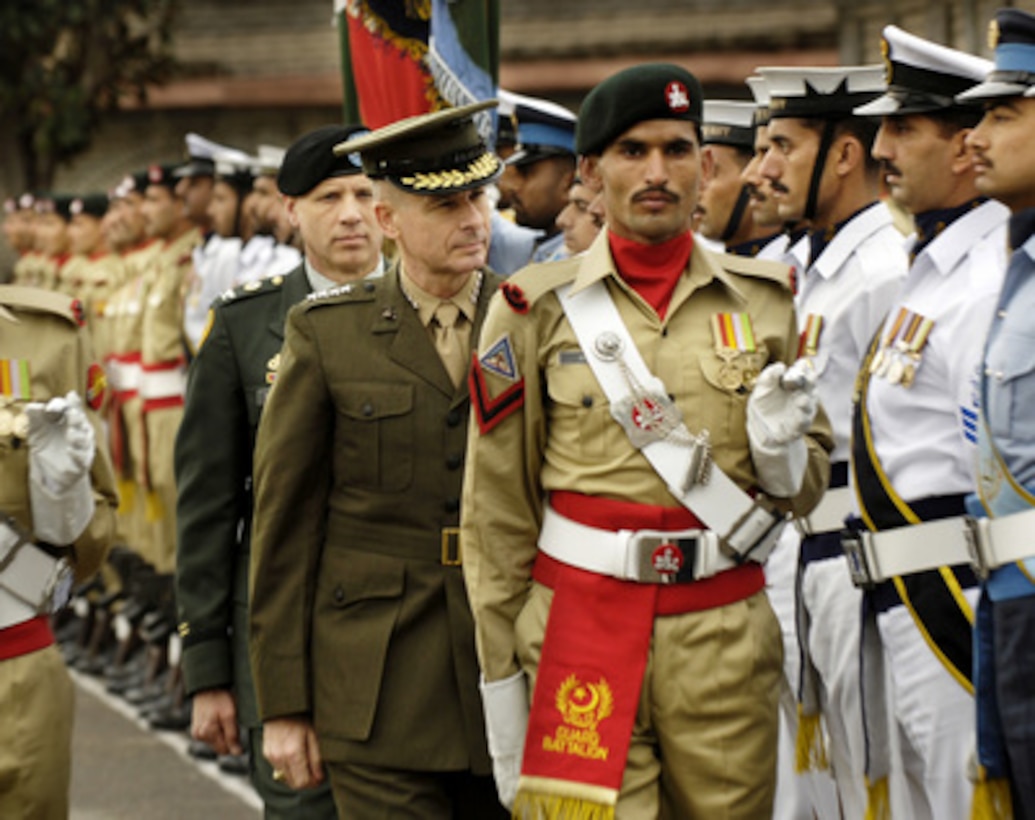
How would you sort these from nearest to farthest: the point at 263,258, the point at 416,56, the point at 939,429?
1. the point at 939,429
2. the point at 416,56
3. the point at 263,258

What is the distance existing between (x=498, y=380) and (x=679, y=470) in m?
0.43

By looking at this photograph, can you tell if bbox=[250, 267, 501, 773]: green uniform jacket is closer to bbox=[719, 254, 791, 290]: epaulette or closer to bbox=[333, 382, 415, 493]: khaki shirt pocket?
bbox=[333, 382, 415, 493]: khaki shirt pocket

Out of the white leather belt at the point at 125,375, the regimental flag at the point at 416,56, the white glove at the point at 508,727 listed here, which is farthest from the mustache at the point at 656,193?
the white leather belt at the point at 125,375

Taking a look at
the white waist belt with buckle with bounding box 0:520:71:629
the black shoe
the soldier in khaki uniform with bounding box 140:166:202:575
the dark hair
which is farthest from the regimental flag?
the soldier in khaki uniform with bounding box 140:166:202:575

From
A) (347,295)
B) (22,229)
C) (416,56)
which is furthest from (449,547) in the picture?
(22,229)

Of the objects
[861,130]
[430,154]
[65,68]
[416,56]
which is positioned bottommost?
[430,154]

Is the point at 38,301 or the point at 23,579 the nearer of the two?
the point at 23,579

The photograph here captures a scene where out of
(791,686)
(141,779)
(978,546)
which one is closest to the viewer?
(978,546)

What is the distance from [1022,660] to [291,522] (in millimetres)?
1640

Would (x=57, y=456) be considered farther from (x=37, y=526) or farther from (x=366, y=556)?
(x=366, y=556)

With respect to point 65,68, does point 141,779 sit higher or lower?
lower

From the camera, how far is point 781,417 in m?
4.61

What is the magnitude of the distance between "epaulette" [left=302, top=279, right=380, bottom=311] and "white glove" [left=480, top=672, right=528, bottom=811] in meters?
1.02

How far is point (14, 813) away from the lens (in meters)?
5.60
